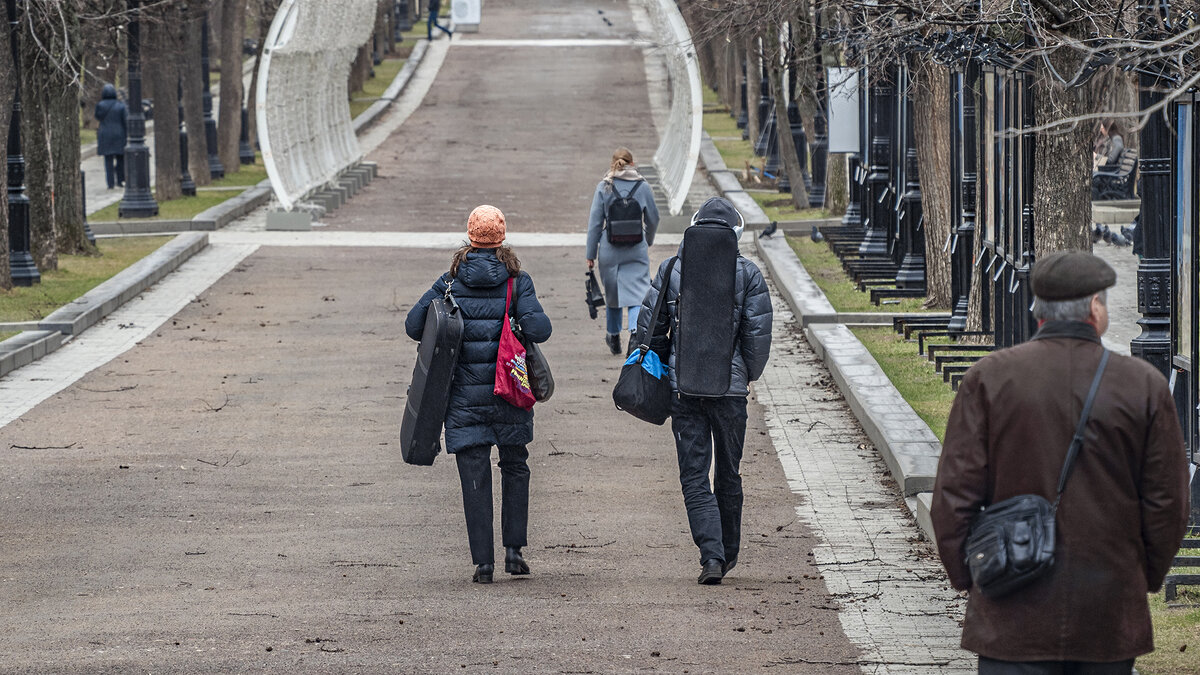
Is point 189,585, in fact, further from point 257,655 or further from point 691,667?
point 691,667

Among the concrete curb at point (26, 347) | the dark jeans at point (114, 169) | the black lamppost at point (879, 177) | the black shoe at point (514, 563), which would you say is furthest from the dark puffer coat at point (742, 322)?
the dark jeans at point (114, 169)

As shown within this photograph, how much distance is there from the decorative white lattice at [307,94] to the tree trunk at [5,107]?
23.6ft

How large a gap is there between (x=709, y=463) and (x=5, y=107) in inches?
472

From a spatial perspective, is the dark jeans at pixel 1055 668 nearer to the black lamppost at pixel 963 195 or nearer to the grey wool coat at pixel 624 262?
the grey wool coat at pixel 624 262

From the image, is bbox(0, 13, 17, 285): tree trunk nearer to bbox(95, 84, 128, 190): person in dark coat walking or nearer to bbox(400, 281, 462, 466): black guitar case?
bbox(400, 281, 462, 466): black guitar case

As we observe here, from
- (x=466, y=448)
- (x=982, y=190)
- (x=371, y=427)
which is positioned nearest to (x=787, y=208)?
(x=982, y=190)

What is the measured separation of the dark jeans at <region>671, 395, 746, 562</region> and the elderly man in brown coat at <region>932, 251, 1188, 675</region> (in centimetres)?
338

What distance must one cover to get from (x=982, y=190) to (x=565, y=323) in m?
4.37

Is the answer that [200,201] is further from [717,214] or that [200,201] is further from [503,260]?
[717,214]

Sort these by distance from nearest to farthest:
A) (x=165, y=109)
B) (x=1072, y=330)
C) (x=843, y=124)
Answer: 1. (x=1072, y=330)
2. (x=843, y=124)
3. (x=165, y=109)

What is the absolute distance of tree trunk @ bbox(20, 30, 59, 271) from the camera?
19984mm

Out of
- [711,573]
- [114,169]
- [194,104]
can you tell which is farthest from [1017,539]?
[114,169]

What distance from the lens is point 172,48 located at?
29781mm

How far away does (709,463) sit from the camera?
818 cm
